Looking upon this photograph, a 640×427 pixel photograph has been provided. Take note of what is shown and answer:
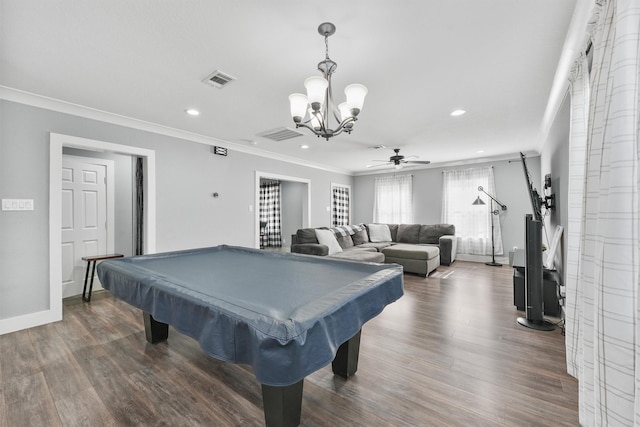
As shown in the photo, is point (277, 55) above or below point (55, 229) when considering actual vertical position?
above

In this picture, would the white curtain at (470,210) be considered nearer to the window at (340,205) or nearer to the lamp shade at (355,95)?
the window at (340,205)

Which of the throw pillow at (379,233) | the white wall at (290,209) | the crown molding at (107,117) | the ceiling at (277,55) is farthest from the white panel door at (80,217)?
the throw pillow at (379,233)

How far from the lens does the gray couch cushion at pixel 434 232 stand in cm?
613

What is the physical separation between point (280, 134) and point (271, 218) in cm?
452

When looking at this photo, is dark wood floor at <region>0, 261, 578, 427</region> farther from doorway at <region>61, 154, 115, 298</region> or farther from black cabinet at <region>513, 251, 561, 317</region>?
doorway at <region>61, 154, 115, 298</region>

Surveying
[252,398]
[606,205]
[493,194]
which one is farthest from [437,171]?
[252,398]

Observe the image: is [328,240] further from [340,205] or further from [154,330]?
[154,330]

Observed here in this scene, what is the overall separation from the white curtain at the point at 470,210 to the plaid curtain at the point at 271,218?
15.5 ft

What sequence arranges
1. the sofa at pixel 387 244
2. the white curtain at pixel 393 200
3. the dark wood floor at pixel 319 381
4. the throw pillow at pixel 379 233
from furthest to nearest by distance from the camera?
the white curtain at pixel 393 200, the throw pillow at pixel 379 233, the sofa at pixel 387 244, the dark wood floor at pixel 319 381

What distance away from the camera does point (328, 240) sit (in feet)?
16.3

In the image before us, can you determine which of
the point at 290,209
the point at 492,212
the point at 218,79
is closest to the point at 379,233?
the point at 492,212

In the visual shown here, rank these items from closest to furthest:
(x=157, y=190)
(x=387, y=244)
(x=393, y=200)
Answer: (x=157, y=190) < (x=387, y=244) < (x=393, y=200)

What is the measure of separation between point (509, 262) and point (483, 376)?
4.90m

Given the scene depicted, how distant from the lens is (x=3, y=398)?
169 centimetres
